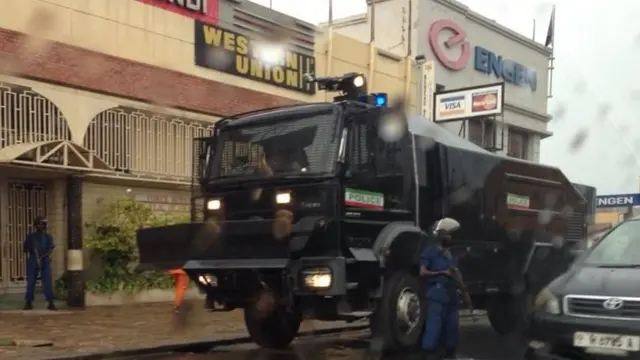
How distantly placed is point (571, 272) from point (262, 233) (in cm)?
297

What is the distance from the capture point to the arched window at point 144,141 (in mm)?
14773

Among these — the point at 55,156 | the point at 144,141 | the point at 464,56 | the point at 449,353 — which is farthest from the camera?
the point at 464,56

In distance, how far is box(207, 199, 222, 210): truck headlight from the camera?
28.3 ft

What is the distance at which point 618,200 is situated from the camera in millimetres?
27109

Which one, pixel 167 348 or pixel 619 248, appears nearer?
pixel 619 248

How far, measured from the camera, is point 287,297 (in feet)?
26.3

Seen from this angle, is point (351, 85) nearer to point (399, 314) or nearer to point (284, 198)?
point (284, 198)

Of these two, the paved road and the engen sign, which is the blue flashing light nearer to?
the paved road

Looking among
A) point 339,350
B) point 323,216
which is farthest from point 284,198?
point 339,350

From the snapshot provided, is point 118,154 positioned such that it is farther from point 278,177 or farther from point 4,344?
point 278,177

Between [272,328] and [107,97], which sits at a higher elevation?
[107,97]

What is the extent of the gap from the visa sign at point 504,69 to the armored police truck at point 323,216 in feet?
56.1

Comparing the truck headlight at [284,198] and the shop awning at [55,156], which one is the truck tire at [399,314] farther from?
the shop awning at [55,156]

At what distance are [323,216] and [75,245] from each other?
752 centimetres
